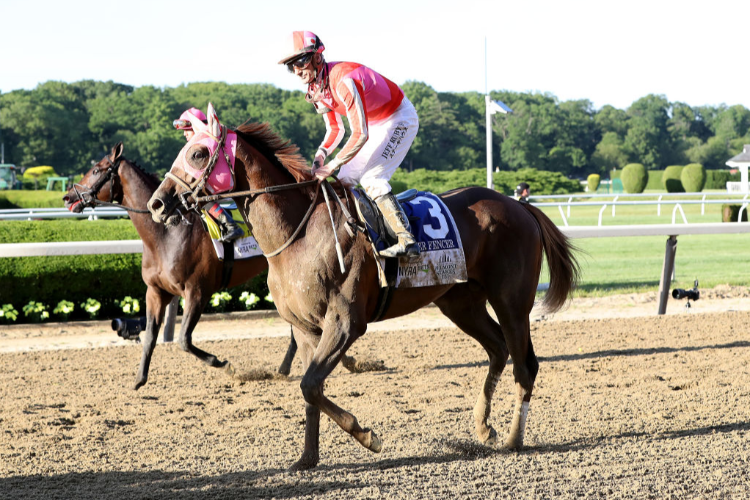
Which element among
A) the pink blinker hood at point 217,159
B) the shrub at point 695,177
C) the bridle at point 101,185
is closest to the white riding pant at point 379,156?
the pink blinker hood at point 217,159

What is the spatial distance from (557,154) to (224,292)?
69.4 meters

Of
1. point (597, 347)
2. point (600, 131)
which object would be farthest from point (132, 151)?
point (597, 347)

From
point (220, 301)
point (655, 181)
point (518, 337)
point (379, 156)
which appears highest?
point (379, 156)

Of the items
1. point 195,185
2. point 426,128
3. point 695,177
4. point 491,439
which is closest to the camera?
point 195,185

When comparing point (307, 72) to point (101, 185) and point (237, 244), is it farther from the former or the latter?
point (101, 185)

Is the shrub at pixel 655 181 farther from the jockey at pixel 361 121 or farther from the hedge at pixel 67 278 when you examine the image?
the jockey at pixel 361 121

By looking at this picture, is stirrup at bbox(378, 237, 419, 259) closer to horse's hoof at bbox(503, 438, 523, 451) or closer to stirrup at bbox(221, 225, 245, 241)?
horse's hoof at bbox(503, 438, 523, 451)

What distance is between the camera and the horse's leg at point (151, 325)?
543 centimetres

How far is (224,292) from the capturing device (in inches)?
334

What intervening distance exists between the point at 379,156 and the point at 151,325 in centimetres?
249

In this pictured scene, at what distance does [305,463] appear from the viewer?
12.1ft

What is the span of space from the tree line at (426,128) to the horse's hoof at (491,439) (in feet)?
191

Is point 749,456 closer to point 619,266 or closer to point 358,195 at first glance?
point 358,195

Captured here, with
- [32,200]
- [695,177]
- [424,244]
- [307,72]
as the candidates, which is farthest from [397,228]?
[695,177]
